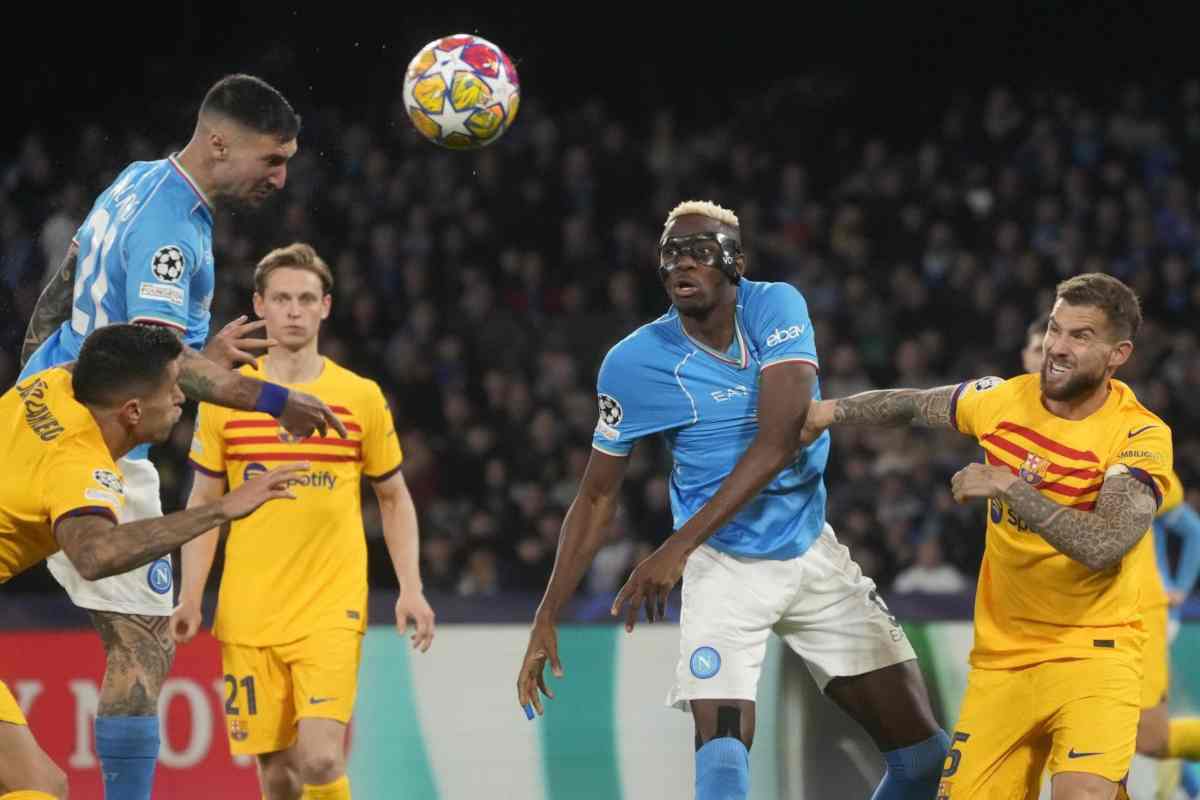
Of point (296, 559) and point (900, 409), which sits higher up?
point (900, 409)

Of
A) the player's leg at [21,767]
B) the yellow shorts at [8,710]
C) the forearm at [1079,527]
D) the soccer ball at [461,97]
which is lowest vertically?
the player's leg at [21,767]

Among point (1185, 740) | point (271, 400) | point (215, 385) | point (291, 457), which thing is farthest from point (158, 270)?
point (1185, 740)

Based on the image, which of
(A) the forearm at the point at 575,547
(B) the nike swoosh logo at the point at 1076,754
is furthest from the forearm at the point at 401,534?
(B) the nike swoosh logo at the point at 1076,754

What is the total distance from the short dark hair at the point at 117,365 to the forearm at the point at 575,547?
1.53 meters

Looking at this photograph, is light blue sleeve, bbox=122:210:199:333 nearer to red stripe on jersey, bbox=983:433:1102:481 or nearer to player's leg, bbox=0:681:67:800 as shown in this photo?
player's leg, bbox=0:681:67:800

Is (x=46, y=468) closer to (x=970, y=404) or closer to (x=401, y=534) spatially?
(x=401, y=534)

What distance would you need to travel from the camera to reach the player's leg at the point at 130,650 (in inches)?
221

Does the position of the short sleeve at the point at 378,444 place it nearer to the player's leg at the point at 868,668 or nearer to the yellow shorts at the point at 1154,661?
the player's leg at the point at 868,668

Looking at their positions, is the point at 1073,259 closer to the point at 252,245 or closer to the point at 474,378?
the point at 474,378

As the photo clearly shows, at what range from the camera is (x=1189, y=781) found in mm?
7520

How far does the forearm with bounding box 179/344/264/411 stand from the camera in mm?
5148

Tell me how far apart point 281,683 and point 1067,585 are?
283 centimetres

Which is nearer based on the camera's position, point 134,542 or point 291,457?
point 134,542

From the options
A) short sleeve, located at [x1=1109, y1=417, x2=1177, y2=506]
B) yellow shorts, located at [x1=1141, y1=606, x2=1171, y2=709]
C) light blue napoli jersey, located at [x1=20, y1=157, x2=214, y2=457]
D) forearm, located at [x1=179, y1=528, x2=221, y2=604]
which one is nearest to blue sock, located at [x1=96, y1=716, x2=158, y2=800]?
forearm, located at [x1=179, y1=528, x2=221, y2=604]
